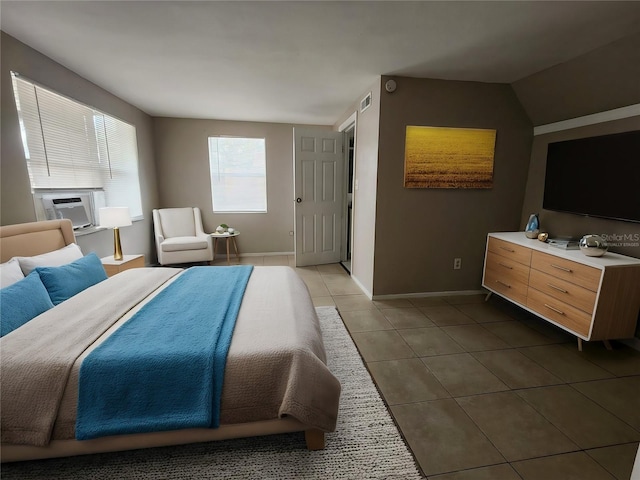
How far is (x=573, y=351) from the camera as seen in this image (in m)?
2.32

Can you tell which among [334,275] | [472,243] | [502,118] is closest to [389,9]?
[502,118]

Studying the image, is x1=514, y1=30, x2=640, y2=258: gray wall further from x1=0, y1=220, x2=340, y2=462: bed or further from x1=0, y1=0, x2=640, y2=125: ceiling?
Result: x1=0, y1=220, x2=340, y2=462: bed

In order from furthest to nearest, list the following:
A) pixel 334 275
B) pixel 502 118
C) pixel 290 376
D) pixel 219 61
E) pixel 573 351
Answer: pixel 334 275, pixel 502 118, pixel 219 61, pixel 573 351, pixel 290 376

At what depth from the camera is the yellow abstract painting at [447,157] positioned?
10.2 ft

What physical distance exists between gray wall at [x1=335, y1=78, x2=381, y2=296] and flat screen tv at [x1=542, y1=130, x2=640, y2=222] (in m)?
1.75

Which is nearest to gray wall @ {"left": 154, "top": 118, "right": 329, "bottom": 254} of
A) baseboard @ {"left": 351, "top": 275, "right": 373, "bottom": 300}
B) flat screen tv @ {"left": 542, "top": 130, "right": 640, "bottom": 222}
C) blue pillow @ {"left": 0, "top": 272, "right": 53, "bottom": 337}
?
baseboard @ {"left": 351, "top": 275, "right": 373, "bottom": 300}

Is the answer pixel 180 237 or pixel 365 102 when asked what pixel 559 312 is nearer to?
pixel 365 102

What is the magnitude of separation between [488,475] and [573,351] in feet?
5.31

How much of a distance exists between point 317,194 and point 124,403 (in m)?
3.75

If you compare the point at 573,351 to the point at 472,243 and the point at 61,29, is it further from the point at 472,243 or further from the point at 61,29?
the point at 61,29

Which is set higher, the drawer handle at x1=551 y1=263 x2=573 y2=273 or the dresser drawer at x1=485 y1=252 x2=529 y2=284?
the drawer handle at x1=551 y1=263 x2=573 y2=273

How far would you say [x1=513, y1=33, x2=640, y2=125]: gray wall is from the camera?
218 centimetres

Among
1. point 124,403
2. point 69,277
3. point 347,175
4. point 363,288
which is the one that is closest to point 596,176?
point 363,288

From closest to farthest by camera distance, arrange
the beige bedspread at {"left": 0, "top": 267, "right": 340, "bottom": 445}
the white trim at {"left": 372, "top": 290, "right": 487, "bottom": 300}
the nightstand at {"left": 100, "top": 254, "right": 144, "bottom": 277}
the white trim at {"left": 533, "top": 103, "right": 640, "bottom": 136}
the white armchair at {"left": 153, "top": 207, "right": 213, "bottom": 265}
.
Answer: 1. the beige bedspread at {"left": 0, "top": 267, "right": 340, "bottom": 445}
2. the white trim at {"left": 533, "top": 103, "right": 640, "bottom": 136}
3. the nightstand at {"left": 100, "top": 254, "right": 144, "bottom": 277}
4. the white trim at {"left": 372, "top": 290, "right": 487, "bottom": 300}
5. the white armchair at {"left": 153, "top": 207, "right": 213, "bottom": 265}
